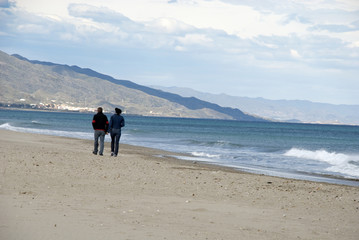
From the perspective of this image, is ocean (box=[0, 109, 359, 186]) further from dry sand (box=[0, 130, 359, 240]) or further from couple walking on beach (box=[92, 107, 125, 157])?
dry sand (box=[0, 130, 359, 240])

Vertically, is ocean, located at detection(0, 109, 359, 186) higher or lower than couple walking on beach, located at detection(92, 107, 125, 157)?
lower

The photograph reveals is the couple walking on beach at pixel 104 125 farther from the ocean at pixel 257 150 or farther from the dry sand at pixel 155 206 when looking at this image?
the ocean at pixel 257 150

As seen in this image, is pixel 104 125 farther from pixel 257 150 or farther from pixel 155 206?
pixel 257 150

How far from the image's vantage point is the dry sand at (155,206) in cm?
725

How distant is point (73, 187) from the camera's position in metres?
10.5

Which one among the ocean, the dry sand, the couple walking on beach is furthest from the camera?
the ocean

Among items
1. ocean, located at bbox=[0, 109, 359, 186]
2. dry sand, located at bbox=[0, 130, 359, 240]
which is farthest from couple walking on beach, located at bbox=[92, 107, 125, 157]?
ocean, located at bbox=[0, 109, 359, 186]

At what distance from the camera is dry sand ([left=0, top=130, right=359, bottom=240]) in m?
7.25

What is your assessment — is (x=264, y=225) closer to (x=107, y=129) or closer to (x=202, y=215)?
(x=202, y=215)

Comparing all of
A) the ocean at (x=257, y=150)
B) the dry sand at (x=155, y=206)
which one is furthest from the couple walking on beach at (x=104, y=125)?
the ocean at (x=257, y=150)

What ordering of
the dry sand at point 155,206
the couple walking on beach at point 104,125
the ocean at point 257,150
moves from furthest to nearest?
the ocean at point 257,150, the couple walking on beach at point 104,125, the dry sand at point 155,206

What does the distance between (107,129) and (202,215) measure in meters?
10.2

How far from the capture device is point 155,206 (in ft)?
29.8

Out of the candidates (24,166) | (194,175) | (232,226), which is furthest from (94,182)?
(232,226)
